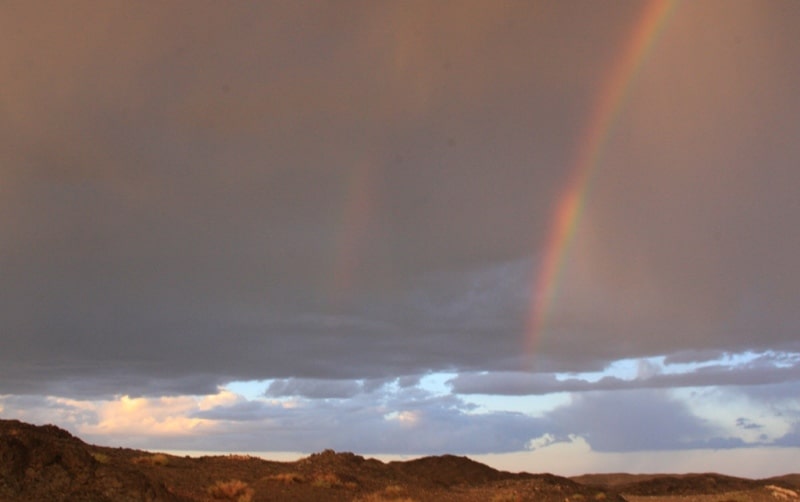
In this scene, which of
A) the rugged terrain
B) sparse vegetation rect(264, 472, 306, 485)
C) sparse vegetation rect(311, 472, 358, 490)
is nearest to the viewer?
the rugged terrain

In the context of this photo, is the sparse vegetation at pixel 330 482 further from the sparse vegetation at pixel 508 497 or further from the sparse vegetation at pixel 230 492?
the sparse vegetation at pixel 508 497

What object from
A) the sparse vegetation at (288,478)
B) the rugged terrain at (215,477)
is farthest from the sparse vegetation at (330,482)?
the sparse vegetation at (288,478)

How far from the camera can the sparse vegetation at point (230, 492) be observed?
3017cm

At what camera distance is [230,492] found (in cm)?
3062

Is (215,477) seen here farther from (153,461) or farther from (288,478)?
(153,461)

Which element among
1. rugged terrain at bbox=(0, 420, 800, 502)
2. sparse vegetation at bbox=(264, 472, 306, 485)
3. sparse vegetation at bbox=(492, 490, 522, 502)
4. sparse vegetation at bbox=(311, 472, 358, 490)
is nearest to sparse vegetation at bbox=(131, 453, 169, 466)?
rugged terrain at bbox=(0, 420, 800, 502)

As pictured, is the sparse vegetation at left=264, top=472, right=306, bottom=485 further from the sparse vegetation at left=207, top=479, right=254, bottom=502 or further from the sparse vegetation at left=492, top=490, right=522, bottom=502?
the sparse vegetation at left=492, top=490, right=522, bottom=502

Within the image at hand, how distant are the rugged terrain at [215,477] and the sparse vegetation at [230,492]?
4 cm

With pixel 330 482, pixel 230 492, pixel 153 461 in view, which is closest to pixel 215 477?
pixel 153 461

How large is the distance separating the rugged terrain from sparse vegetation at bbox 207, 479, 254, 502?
4 cm

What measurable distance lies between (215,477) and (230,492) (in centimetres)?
618

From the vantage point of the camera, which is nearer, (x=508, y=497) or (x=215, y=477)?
(x=215, y=477)

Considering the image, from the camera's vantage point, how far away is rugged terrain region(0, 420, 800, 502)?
21938mm

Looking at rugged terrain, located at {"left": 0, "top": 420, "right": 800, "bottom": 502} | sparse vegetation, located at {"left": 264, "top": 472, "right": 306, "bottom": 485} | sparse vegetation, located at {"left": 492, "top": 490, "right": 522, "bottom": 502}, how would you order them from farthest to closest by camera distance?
sparse vegetation, located at {"left": 492, "top": 490, "right": 522, "bottom": 502} < sparse vegetation, located at {"left": 264, "top": 472, "right": 306, "bottom": 485} < rugged terrain, located at {"left": 0, "top": 420, "right": 800, "bottom": 502}
